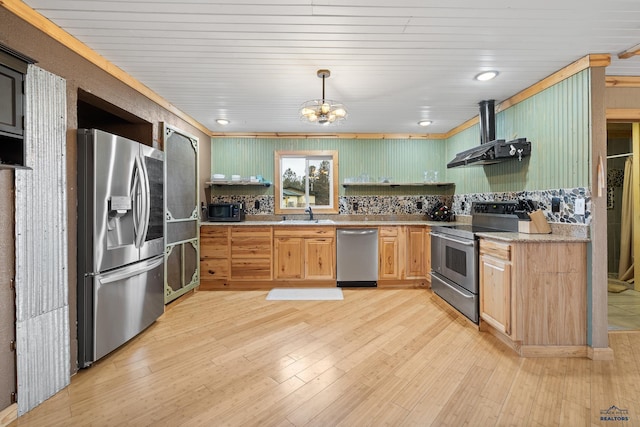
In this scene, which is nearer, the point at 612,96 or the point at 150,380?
the point at 150,380

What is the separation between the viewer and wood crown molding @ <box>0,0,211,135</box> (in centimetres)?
170

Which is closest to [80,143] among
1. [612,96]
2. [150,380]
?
[150,380]

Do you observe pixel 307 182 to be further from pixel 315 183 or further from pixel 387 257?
pixel 387 257

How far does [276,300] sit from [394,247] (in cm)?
186

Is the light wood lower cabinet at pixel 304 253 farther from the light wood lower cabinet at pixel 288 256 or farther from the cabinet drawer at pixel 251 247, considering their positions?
the cabinet drawer at pixel 251 247

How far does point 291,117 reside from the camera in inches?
157

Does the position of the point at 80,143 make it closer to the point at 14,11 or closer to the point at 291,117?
the point at 14,11

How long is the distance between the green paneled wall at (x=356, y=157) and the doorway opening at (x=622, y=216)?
2438 millimetres

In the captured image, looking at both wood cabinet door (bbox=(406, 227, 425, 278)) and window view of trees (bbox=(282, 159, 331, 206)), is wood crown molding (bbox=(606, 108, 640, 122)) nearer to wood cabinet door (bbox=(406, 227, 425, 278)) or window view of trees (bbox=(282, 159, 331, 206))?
wood cabinet door (bbox=(406, 227, 425, 278))

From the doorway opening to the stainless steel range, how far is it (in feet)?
5.22

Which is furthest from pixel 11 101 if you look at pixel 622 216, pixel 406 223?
pixel 622 216

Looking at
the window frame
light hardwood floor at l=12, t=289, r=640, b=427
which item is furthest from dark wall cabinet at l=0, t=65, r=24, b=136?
the window frame

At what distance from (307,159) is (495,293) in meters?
3.40

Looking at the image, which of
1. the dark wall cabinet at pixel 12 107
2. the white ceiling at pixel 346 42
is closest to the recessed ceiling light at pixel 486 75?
the white ceiling at pixel 346 42
